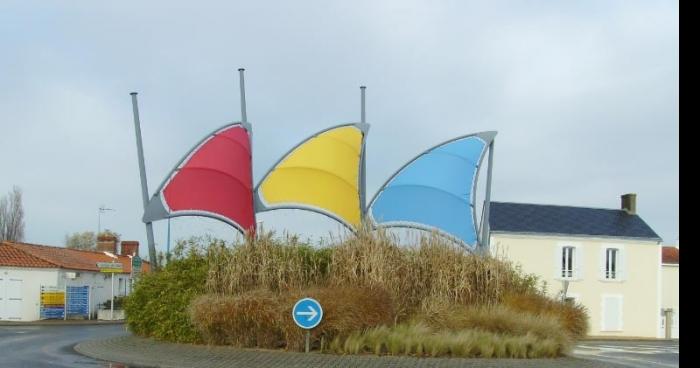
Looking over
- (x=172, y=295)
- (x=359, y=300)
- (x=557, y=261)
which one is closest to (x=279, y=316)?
(x=359, y=300)

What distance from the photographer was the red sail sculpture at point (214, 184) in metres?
23.0

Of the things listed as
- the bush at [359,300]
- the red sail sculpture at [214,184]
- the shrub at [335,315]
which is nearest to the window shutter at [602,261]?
the bush at [359,300]

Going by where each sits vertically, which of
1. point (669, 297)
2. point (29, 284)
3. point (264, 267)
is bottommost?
point (669, 297)

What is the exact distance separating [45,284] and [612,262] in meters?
30.5

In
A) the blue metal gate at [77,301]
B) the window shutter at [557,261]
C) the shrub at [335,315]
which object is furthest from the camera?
the window shutter at [557,261]

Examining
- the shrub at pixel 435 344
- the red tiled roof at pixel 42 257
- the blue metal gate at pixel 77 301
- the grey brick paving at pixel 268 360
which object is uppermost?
the red tiled roof at pixel 42 257

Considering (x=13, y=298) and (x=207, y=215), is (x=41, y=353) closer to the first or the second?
(x=207, y=215)

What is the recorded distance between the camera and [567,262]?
4569 cm

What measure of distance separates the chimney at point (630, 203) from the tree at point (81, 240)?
5978 cm

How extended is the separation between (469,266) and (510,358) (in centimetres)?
456

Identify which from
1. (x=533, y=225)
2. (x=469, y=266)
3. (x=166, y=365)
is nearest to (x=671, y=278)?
(x=533, y=225)

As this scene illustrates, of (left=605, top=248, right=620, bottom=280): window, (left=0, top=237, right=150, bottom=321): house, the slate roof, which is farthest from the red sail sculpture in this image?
(left=605, top=248, right=620, bottom=280): window

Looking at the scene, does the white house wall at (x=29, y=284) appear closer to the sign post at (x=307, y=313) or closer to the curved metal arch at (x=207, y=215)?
the curved metal arch at (x=207, y=215)
